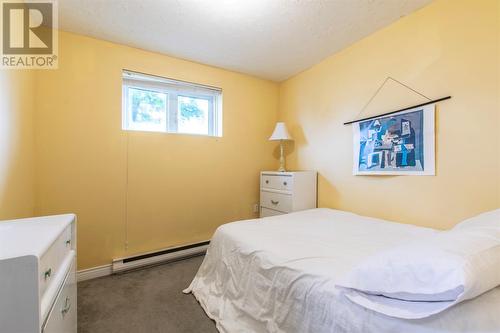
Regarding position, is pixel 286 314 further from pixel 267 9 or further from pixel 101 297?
pixel 267 9

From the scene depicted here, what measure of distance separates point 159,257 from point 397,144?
97.0 inches

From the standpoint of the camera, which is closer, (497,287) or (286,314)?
(497,287)

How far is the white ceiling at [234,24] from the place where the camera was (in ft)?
5.38

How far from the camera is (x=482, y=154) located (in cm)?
142

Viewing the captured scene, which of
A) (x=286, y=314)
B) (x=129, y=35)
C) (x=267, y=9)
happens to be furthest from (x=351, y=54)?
(x=286, y=314)

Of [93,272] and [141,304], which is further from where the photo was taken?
[93,272]

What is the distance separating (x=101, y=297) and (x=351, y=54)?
307 centimetres

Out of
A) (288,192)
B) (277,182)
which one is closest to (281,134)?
(277,182)

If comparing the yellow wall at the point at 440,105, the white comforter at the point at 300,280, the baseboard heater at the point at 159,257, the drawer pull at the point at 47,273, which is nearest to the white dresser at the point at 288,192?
the yellow wall at the point at 440,105

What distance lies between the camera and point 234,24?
1855 mm

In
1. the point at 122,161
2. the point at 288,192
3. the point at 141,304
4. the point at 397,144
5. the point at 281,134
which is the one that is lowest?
the point at 141,304

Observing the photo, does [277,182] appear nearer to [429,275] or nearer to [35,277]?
[429,275]

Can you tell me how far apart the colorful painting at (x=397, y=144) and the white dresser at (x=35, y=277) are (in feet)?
7.18

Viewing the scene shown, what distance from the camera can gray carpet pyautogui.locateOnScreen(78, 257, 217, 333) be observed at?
1408 millimetres
